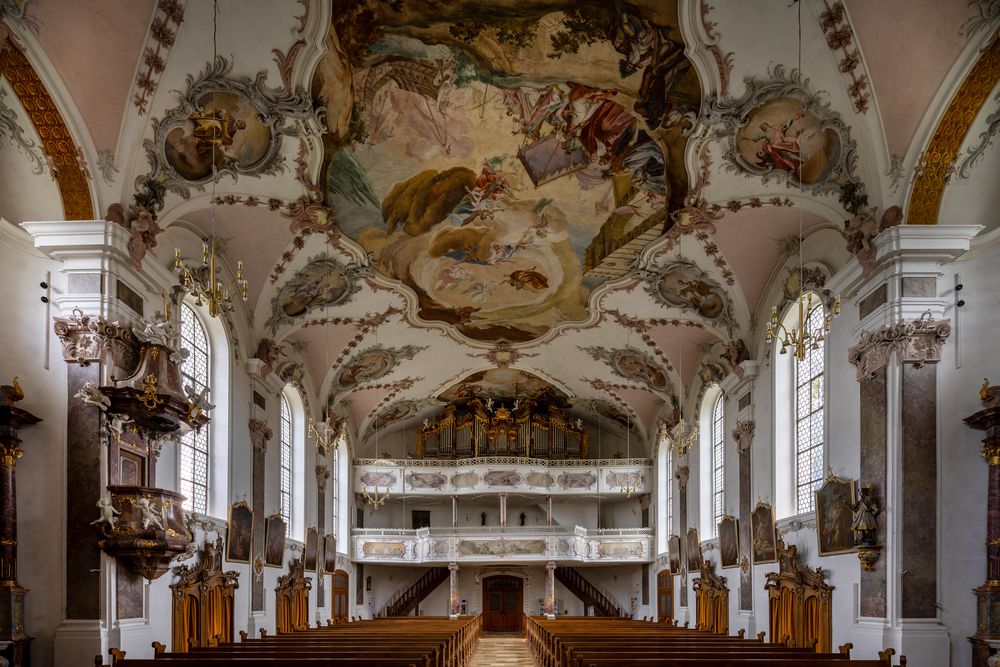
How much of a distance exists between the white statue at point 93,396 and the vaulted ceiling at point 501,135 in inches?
106

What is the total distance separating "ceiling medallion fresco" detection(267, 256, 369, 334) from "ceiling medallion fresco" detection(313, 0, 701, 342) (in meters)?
0.86

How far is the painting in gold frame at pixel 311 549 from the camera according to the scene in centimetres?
2656

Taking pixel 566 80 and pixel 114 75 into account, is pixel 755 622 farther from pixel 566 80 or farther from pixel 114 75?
pixel 114 75

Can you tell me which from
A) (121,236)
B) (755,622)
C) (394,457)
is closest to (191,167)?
(121,236)

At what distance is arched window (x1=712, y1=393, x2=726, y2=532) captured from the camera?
2519cm

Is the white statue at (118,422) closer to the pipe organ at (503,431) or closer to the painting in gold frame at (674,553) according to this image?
the painting in gold frame at (674,553)

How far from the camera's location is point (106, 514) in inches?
508

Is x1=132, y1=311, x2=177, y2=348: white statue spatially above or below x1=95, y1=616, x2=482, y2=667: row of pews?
above

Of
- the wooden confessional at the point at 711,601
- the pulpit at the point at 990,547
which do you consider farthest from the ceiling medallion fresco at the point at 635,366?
the pulpit at the point at 990,547

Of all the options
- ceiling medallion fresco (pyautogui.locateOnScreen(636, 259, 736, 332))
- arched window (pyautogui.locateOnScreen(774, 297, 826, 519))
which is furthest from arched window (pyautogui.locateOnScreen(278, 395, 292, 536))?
arched window (pyautogui.locateOnScreen(774, 297, 826, 519))

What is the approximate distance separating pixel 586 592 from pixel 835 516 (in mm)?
23715

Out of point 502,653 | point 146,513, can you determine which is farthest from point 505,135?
point 502,653

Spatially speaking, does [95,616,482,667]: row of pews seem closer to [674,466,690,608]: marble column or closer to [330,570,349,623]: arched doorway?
[674,466,690,608]: marble column

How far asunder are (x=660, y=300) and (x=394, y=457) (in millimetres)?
18846
